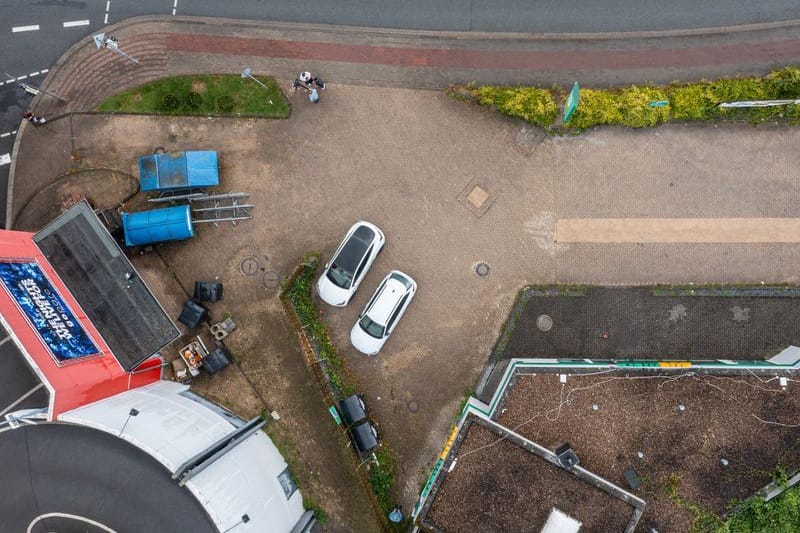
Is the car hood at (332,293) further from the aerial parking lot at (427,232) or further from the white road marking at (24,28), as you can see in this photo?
the white road marking at (24,28)

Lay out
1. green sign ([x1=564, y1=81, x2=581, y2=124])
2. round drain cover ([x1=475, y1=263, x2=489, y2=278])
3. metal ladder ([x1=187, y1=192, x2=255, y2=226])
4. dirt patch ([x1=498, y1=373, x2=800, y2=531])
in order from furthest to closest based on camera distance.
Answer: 1. metal ladder ([x1=187, y1=192, x2=255, y2=226])
2. round drain cover ([x1=475, y1=263, x2=489, y2=278])
3. green sign ([x1=564, y1=81, x2=581, y2=124])
4. dirt patch ([x1=498, y1=373, x2=800, y2=531])

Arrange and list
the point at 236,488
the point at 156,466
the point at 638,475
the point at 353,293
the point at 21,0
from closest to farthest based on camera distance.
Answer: the point at 156,466
the point at 236,488
the point at 638,475
the point at 353,293
the point at 21,0

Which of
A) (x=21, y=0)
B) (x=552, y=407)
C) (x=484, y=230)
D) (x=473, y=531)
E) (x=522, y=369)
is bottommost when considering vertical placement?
(x=473, y=531)

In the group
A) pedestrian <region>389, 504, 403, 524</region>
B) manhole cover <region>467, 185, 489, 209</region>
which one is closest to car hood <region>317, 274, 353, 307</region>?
manhole cover <region>467, 185, 489, 209</region>

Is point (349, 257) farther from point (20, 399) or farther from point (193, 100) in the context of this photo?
point (20, 399)

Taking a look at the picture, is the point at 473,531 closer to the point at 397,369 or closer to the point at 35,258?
the point at 397,369

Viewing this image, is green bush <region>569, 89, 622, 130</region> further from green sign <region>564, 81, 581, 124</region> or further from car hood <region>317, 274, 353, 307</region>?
car hood <region>317, 274, 353, 307</region>

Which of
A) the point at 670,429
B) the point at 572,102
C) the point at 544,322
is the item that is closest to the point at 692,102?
the point at 572,102

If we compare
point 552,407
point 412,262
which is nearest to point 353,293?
point 412,262
